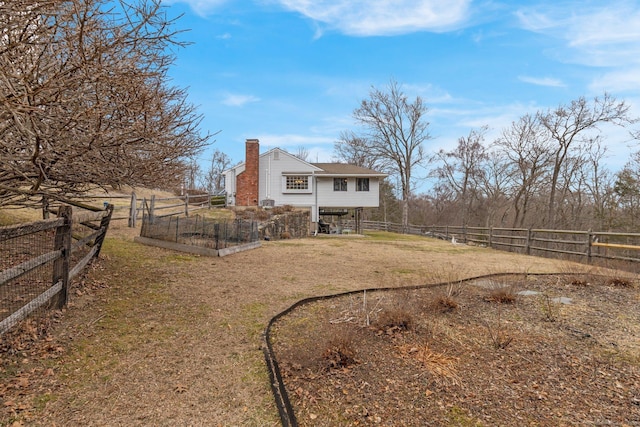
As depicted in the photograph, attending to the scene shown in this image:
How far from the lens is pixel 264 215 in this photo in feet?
56.3

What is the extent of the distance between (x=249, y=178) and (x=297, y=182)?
3080 millimetres

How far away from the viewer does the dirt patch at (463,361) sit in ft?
8.83

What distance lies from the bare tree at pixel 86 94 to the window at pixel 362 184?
57.6ft

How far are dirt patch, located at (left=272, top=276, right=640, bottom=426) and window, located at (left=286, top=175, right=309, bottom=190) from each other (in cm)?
1639

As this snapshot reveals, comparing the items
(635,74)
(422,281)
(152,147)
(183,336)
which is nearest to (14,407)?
(183,336)

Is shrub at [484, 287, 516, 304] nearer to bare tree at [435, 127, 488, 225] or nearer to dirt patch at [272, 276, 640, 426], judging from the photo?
dirt patch at [272, 276, 640, 426]

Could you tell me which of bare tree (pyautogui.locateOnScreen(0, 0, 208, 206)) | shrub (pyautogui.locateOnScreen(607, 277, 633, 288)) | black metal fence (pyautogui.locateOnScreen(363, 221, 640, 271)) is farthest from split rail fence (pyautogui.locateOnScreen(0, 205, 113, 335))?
black metal fence (pyautogui.locateOnScreen(363, 221, 640, 271))

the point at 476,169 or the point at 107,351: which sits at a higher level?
the point at 476,169

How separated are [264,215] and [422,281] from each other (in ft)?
37.8

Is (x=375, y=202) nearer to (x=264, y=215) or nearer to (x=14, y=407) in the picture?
(x=264, y=215)

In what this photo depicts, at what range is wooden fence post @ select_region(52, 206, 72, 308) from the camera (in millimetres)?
4242

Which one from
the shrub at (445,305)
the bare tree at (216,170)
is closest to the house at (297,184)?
the shrub at (445,305)

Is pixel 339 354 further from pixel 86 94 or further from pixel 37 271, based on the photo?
pixel 37 271

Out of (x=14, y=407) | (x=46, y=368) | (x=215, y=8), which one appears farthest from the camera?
(x=215, y=8)
